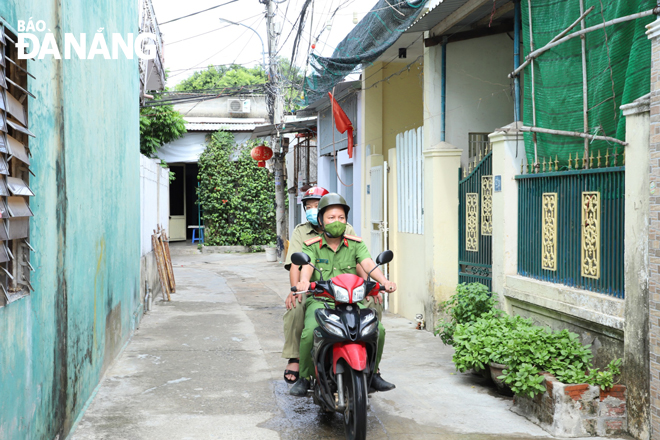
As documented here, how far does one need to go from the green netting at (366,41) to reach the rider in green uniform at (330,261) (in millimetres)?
3109

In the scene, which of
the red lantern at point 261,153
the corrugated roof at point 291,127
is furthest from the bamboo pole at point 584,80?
the red lantern at point 261,153

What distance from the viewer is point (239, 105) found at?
83.6ft

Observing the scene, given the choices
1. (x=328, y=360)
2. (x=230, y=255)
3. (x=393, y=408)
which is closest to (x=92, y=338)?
(x=328, y=360)

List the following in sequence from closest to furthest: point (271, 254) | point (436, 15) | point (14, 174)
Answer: point (14, 174)
point (436, 15)
point (271, 254)

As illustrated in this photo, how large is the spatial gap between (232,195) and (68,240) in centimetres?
1814

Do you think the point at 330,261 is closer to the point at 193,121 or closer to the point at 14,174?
the point at 14,174

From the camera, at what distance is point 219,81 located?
45625mm

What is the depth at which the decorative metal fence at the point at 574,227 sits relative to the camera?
478cm

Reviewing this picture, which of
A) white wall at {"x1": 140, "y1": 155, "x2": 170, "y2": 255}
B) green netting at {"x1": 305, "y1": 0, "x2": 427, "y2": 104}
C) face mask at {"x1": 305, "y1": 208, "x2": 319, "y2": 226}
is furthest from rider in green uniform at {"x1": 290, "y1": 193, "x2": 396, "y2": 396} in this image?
white wall at {"x1": 140, "y1": 155, "x2": 170, "y2": 255}

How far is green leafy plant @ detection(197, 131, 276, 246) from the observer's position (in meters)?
22.3

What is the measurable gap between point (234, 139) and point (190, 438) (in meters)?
19.0

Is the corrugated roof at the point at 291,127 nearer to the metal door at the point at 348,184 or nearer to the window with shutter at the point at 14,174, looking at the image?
the metal door at the point at 348,184

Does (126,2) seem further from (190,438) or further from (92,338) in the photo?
(190,438)

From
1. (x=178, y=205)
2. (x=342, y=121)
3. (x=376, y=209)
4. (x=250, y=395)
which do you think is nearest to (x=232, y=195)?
(x=178, y=205)
